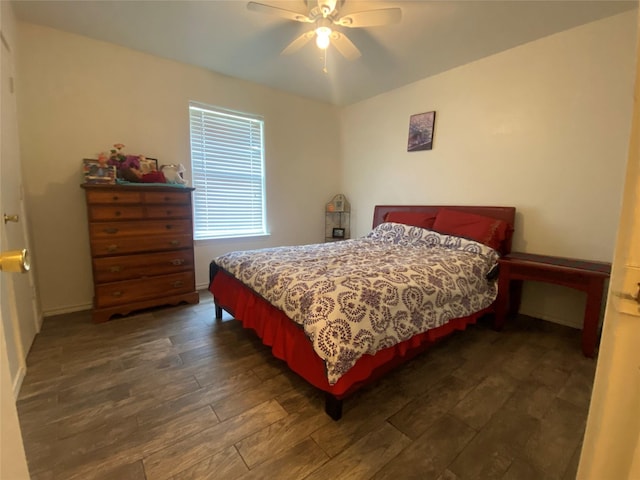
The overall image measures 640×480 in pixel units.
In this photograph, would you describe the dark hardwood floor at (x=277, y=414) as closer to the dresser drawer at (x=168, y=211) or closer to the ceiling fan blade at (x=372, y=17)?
the dresser drawer at (x=168, y=211)

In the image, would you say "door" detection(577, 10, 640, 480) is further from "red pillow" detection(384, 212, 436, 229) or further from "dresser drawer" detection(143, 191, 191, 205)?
"dresser drawer" detection(143, 191, 191, 205)

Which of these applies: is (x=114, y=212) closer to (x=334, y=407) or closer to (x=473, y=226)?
(x=334, y=407)

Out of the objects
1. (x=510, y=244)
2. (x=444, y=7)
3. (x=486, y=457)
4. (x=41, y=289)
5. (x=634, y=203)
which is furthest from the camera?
(x=510, y=244)

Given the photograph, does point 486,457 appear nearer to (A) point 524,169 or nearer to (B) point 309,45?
(A) point 524,169

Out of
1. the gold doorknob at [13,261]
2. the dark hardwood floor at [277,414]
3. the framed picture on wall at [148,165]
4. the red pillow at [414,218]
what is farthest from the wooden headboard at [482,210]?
the gold doorknob at [13,261]

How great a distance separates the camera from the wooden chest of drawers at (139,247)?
2433 mm

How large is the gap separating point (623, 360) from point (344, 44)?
8.45 ft

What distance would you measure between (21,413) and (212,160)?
273cm

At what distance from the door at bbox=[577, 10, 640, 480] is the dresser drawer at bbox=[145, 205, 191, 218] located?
2988mm

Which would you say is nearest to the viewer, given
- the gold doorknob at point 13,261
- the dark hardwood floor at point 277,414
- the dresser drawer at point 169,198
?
the gold doorknob at point 13,261

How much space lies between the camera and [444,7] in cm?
215

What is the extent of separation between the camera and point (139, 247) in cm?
260

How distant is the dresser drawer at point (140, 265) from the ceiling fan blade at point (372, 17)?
2395 millimetres

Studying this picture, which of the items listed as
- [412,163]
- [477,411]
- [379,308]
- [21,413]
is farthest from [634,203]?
[412,163]
